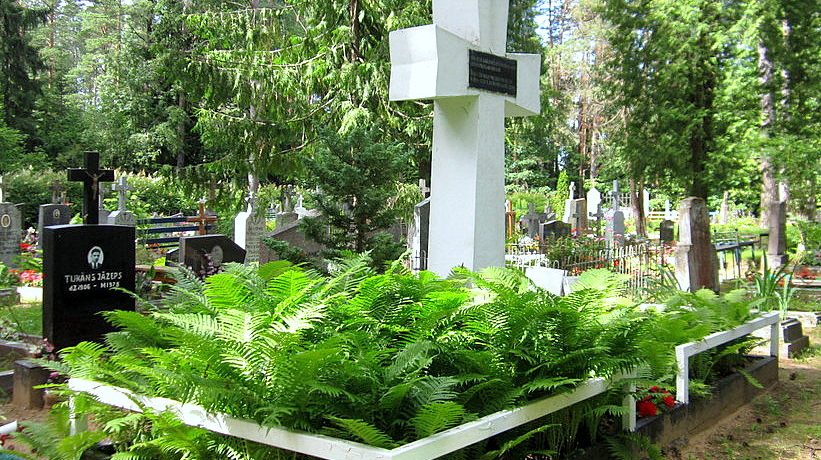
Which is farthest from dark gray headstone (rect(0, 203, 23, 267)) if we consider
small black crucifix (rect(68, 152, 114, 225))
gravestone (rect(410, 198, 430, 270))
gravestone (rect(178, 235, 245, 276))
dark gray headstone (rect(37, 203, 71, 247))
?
gravestone (rect(410, 198, 430, 270))

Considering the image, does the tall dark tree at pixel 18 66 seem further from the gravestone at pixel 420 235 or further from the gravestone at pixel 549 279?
the gravestone at pixel 549 279

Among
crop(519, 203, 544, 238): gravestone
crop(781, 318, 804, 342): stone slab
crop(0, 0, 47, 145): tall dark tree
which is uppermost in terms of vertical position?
crop(0, 0, 47, 145): tall dark tree

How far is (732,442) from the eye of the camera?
4430 mm

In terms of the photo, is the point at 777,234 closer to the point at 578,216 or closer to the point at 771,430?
the point at 578,216

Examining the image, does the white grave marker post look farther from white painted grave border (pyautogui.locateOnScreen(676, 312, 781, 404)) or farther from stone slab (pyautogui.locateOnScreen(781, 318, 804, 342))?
stone slab (pyautogui.locateOnScreen(781, 318, 804, 342))

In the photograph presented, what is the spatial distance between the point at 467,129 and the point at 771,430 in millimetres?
3178

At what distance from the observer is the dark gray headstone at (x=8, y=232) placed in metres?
14.0

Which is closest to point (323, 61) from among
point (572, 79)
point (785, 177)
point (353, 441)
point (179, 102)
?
point (353, 441)

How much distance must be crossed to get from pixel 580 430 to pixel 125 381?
2.13m

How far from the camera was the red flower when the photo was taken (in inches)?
160

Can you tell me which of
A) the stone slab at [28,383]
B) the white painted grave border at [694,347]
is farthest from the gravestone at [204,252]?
the white painted grave border at [694,347]

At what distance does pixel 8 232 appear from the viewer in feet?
46.2

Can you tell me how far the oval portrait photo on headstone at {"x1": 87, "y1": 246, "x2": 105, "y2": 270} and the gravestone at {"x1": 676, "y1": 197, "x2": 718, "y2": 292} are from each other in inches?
254

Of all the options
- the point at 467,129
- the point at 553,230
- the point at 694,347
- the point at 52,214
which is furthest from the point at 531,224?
the point at 694,347
